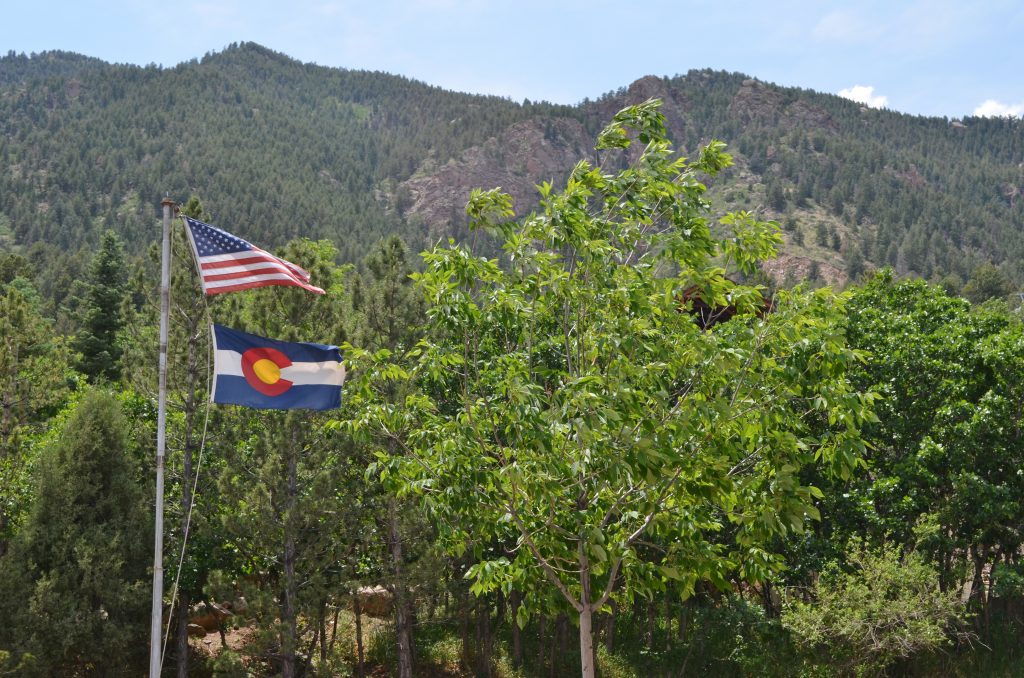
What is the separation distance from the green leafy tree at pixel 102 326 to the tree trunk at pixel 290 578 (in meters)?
23.0

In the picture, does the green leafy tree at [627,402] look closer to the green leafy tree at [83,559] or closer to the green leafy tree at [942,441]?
the green leafy tree at [942,441]

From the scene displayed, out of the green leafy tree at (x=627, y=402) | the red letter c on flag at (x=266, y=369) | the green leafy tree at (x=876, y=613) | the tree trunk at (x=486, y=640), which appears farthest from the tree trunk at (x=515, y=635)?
Result: the red letter c on flag at (x=266, y=369)

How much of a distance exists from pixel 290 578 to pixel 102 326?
26.6m

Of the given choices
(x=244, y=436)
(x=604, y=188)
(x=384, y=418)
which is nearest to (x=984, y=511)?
(x=604, y=188)

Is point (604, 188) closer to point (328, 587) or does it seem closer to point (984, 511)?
point (328, 587)

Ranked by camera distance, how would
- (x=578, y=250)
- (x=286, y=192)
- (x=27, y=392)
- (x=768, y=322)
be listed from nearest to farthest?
(x=768, y=322) → (x=578, y=250) → (x=27, y=392) → (x=286, y=192)

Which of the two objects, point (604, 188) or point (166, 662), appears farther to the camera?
point (166, 662)

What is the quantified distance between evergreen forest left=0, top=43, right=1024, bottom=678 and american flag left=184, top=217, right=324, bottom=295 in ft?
5.10

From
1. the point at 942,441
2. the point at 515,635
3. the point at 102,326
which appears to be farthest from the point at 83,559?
the point at 102,326

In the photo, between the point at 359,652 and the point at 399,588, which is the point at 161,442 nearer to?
the point at 399,588

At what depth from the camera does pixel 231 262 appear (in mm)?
9953

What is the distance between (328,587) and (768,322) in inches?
493

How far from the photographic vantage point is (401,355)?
57.7ft

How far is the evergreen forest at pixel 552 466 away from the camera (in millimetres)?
8219
